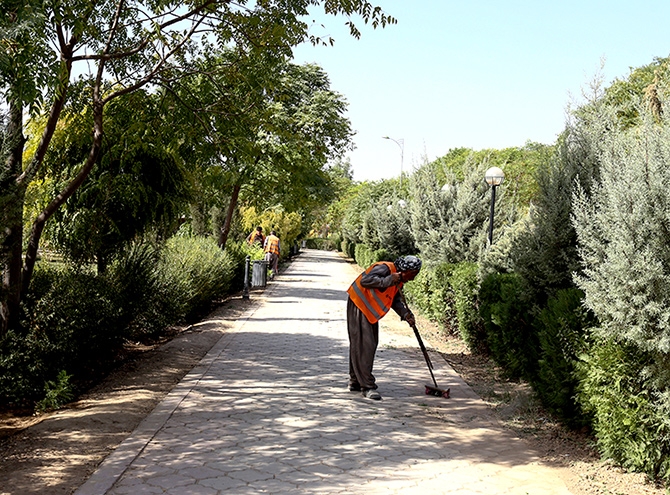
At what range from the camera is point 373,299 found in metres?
7.80

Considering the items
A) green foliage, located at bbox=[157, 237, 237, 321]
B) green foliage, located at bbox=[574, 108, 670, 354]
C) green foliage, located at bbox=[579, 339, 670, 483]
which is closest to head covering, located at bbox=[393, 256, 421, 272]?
green foliage, located at bbox=[574, 108, 670, 354]

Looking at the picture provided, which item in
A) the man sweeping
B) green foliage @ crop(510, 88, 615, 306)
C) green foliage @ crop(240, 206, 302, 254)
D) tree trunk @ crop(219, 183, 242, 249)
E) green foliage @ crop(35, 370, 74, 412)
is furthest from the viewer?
green foliage @ crop(240, 206, 302, 254)

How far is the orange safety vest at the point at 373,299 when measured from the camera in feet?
25.4

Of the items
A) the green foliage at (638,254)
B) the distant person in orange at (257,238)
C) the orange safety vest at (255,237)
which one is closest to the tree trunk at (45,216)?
the green foliage at (638,254)

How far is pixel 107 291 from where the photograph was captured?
27.5 ft

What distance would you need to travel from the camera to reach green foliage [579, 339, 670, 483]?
4859 mm

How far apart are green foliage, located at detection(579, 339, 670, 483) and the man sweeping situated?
2.55 metres

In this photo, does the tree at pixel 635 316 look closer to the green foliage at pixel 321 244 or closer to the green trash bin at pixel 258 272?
the green trash bin at pixel 258 272

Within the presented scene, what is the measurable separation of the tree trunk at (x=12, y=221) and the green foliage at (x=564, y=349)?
4789 mm

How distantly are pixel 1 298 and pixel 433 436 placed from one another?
4029 millimetres

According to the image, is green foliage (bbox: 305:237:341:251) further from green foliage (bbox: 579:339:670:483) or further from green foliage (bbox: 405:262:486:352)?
green foliage (bbox: 579:339:670:483)

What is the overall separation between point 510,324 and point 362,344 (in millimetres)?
2086

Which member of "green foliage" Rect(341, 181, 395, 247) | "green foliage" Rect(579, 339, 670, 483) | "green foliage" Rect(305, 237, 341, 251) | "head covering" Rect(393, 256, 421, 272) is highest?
"green foliage" Rect(341, 181, 395, 247)

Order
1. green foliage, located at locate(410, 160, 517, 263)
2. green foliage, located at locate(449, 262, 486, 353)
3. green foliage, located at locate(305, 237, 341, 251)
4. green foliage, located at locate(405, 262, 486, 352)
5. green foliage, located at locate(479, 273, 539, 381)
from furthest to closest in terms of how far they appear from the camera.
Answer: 1. green foliage, located at locate(305, 237, 341, 251)
2. green foliage, located at locate(410, 160, 517, 263)
3. green foliage, located at locate(405, 262, 486, 352)
4. green foliage, located at locate(449, 262, 486, 353)
5. green foliage, located at locate(479, 273, 539, 381)
